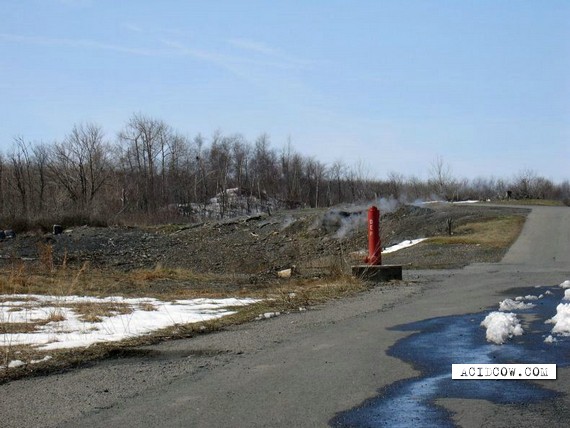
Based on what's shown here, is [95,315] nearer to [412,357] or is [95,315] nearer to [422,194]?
[412,357]

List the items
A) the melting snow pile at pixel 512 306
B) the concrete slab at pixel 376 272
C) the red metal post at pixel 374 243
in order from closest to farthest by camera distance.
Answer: the melting snow pile at pixel 512 306 < the concrete slab at pixel 376 272 < the red metal post at pixel 374 243

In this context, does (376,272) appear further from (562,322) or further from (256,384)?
(256,384)

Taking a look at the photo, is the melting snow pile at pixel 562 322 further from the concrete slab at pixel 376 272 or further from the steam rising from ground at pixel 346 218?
the steam rising from ground at pixel 346 218

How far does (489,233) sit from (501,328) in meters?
27.5

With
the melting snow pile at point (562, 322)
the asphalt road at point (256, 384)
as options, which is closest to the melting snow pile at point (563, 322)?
the melting snow pile at point (562, 322)

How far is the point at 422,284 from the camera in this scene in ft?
63.1

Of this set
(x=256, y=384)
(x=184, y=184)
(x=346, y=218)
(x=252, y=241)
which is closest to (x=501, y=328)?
(x=256, y=384)

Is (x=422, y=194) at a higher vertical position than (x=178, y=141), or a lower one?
lower

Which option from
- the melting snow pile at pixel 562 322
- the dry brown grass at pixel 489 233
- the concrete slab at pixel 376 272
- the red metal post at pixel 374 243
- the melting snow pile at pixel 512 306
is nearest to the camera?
the melting snow pile at pixel 562 322

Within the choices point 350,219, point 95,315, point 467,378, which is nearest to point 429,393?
point 467,378

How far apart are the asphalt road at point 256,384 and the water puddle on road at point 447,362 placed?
12 centimetres

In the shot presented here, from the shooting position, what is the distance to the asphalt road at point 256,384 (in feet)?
19.3

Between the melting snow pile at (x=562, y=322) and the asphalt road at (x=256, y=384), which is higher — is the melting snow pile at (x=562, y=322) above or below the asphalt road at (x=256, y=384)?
above

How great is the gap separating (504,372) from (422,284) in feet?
39.8
